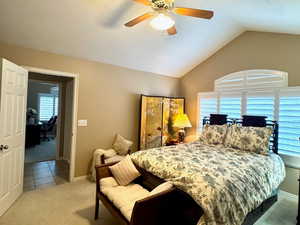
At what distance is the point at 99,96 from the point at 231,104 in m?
3.12

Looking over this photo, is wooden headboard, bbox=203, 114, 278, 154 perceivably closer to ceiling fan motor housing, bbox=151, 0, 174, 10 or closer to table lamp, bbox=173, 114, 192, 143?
table lamp, bbox=173, 114, 192, 143

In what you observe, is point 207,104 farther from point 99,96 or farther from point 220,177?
point 220,177

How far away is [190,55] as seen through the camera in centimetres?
452

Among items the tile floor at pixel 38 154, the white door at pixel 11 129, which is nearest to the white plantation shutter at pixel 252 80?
the white door at pixel 11 129

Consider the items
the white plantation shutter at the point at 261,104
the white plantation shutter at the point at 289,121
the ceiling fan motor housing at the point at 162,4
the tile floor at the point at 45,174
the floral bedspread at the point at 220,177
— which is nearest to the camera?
the floral bedspread at the point at 220,177

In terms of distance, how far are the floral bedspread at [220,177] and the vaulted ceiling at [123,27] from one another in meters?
2.21

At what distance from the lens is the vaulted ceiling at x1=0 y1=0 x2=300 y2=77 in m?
2.58

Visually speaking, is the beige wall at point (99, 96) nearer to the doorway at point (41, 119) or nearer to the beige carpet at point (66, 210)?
the beige carpet at point (66, 210)

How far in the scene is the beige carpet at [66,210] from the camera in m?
2.36

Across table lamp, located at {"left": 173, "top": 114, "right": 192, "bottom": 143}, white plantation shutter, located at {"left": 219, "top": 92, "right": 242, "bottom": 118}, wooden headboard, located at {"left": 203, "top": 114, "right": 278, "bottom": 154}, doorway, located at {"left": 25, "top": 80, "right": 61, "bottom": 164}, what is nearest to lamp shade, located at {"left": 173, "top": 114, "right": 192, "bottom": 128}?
table lamp, located at {"left": 173, "top": 114, "right": 192, "bottom": 143}

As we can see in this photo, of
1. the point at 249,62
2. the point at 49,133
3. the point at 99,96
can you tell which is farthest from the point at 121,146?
the point at 49,133

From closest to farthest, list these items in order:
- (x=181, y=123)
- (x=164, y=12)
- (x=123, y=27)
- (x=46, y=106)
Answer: (x=164, y=12) < (x=123, y=27) < (x=181, y=123) < (x=46, y=106)

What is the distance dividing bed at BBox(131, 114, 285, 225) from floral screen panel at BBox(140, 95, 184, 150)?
1.63 meters

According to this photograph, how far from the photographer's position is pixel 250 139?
318 cm
